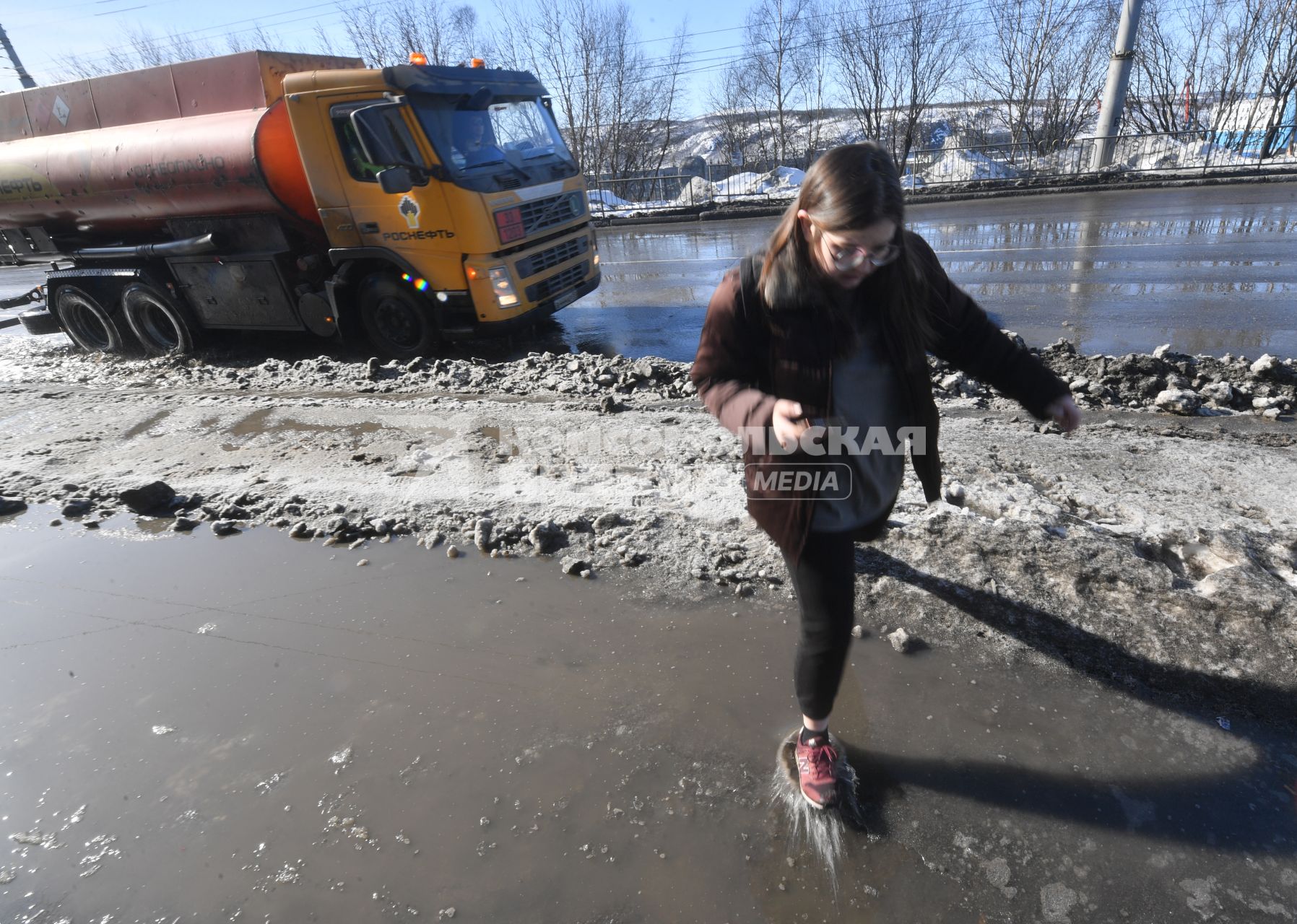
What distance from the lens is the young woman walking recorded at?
1.56 m

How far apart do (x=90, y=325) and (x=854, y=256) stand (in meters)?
11.4

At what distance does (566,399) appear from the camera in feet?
18.5

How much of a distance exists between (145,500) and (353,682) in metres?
2.50

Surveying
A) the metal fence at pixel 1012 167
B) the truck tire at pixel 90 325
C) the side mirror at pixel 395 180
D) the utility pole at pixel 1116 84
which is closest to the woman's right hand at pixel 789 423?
the side mirror at pixel 395 180

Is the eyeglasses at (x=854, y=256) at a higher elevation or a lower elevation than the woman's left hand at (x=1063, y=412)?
higher

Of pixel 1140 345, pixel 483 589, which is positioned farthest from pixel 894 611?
pixel 1140 345

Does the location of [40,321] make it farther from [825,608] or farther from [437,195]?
[825,608]

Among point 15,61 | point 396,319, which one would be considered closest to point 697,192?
point 396,319

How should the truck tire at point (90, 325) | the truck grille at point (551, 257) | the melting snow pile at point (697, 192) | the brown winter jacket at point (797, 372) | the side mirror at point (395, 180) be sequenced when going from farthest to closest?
the melting snow pile at point (697, 192)
the truck tire at point (90, 325)
the truck grille at point (551, 257)
the side mirror at point (395, 180)
the brown winter jacket at point (797, 372)

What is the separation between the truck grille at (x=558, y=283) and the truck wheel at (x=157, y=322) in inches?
181

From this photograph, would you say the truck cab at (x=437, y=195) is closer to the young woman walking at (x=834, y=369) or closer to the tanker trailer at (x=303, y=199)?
the tanker trailer at (x=303, y=199)

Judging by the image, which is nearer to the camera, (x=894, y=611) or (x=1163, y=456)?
(x=894, y=611)

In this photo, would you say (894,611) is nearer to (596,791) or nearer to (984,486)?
(984,486)

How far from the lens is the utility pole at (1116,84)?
16094mm
